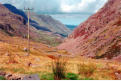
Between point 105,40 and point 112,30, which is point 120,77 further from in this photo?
point 112,30

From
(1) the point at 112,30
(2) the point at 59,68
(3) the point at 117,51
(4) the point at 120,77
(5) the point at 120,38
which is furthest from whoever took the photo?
(1) the point at 112,30

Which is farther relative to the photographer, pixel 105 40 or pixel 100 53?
pixel 105 40

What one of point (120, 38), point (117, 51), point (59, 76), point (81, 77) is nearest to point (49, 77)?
point (59, 76)

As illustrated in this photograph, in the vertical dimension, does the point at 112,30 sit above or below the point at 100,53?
above

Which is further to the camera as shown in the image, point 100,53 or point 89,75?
point 100,53

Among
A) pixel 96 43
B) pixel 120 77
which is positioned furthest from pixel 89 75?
pixel 96 43

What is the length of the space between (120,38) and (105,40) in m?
14.9

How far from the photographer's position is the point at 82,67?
17.3 meters

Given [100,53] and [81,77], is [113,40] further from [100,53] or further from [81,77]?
[81,77]

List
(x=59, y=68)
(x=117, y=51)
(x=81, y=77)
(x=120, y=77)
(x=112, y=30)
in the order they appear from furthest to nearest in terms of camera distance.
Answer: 1. (x=112, y=30)
2. (x=117, y=51)
3. (x=120, y=77)
4. (x=81, y=77)
5. (x=59, y=68)

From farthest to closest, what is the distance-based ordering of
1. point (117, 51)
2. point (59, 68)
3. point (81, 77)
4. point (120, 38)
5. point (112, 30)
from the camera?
point (112, 30) → point (120, 38) → point (117, 51) → point (81, 77) → point (59, 68)

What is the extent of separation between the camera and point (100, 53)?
17275 cm

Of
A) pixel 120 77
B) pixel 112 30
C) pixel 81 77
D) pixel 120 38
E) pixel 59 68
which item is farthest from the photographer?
pixel 112 30

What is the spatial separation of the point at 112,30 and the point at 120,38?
2171cm
